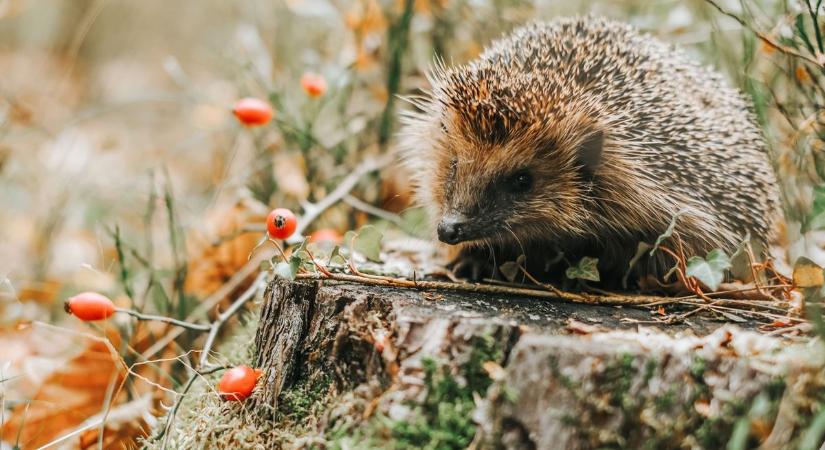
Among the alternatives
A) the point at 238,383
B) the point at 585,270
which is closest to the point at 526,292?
the point at 585,270

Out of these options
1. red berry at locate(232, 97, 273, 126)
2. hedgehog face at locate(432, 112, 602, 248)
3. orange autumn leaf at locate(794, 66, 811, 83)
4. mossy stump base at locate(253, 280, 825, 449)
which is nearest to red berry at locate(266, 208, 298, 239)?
mossy stump base at locate(253, 280, 825, 449)

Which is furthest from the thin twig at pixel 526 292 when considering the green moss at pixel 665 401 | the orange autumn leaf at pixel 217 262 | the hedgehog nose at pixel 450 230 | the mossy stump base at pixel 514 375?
the orange autumn leaf at pixel 217 262

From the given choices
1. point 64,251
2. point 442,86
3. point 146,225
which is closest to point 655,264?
point 442,86

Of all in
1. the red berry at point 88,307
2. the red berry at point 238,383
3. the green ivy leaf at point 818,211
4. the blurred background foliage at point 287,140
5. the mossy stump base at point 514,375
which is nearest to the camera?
the mossy stump base at point 514,375

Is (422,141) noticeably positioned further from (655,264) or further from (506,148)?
(655,264)

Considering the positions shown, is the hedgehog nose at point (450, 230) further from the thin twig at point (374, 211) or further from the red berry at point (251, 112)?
the thin twig at point (374, 211)

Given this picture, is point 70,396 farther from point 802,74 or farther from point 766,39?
point 802,74

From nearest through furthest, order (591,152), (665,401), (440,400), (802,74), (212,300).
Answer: (665,401), (440,400), (591,152), (802,74), (212,300)

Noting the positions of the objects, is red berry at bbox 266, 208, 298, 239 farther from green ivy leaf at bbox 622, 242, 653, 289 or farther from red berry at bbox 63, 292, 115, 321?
green ivy leaf at bbox 622, 242, 653, 289
